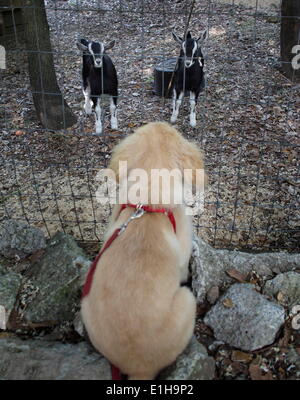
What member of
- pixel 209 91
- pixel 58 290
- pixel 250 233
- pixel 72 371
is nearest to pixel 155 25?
pixel 209 91

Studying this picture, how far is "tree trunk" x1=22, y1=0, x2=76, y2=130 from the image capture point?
204 inches

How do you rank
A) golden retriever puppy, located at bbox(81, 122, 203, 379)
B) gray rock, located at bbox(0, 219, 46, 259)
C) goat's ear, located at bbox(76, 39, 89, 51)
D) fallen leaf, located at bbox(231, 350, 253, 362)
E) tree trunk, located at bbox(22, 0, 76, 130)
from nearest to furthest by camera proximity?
golden retriever puppy, located at bbox(81, 122, 203, 379) → fallen leaf, located at bbox(231, 350, 253, 362) → gray rock, located at bbox(0, 219, 46, 259) → tree trunk, located at bbox(22, 0, 76, 130) → goat's ear, located at bbox(76, 39, 89, 51)

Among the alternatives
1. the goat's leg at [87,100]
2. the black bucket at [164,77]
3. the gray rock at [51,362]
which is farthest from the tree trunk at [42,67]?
the gray rock at [51,362]

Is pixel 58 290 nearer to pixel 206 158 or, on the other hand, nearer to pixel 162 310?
pixel 162 310

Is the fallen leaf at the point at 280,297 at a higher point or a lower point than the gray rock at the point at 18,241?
lower

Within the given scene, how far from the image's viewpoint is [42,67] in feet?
18.2

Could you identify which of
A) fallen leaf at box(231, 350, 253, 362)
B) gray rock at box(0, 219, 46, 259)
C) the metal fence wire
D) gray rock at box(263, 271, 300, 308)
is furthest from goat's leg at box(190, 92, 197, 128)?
fallen leaf at box(231, 350, 253, 362)

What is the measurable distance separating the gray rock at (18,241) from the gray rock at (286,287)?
1.96 meters

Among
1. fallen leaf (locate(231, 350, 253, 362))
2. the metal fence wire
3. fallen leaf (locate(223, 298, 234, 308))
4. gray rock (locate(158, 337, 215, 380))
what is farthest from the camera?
the metal fence wire

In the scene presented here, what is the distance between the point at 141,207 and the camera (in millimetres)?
2127

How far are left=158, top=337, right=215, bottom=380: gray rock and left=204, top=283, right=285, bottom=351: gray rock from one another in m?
0.27

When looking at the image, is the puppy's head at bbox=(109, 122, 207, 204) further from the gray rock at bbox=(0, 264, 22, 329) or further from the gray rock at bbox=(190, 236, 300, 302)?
the gray rock at bbox=(0, 264, 22, 329)

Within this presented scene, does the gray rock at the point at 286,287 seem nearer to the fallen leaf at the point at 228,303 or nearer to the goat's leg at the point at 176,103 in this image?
the fallen leaf at the point at 228,303

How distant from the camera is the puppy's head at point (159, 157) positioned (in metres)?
2.10
